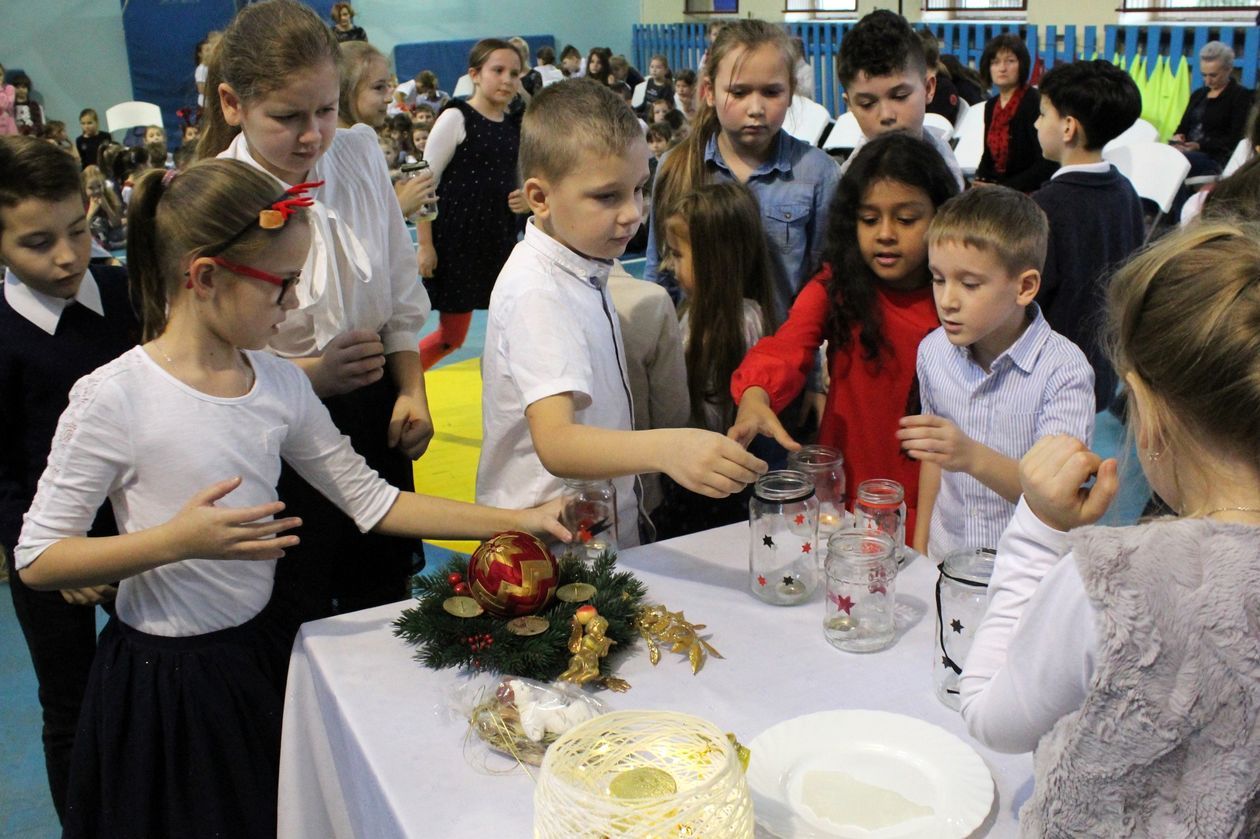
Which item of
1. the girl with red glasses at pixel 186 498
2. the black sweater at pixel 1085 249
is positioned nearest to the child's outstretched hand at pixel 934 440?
the girl with red glasses at pixel 186 498

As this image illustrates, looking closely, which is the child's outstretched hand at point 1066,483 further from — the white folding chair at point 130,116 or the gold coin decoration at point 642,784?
the white folding chair at point 130,116

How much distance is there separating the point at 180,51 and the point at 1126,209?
1238cm

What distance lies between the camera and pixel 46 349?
1.87 m

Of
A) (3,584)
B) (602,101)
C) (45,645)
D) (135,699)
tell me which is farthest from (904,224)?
(3,584)

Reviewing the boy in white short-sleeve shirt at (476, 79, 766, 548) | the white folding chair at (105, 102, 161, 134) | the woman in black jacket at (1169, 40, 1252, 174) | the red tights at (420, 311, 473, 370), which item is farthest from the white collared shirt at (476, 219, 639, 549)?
the white folding chair at (105, 102, 161, 134)

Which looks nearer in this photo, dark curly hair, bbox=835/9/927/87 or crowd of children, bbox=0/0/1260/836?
crowd of children, bbox=0/0/1260/836

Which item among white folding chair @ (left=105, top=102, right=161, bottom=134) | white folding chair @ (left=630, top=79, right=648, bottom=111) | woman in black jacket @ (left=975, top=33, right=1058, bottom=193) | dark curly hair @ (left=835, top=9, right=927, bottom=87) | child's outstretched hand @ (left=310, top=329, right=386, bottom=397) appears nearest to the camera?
child's outstretched hand @ (left=310, top=329, right=386, bottom=397)

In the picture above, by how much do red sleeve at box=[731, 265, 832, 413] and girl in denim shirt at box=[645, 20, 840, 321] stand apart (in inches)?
12.0

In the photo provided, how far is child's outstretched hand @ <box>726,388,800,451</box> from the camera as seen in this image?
1.79 meters

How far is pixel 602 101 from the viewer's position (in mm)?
1750

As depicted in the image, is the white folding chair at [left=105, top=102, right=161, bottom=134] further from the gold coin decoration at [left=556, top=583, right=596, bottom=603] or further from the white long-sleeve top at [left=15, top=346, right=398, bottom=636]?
the gold coin decoration at [left=556, top=583, right=596, bottom=603]

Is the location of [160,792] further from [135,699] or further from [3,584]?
[3,584]

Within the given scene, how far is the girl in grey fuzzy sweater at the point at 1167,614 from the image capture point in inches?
32.1

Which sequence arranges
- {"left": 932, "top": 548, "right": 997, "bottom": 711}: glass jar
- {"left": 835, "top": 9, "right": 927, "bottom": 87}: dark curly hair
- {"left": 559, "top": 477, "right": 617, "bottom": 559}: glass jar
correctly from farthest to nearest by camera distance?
{"left": 835, "top": 9, "right": 927, "bottom": 87}: dark curly hair, {"left": 559, "top": 477, "right": 617, "bottom": 559}: glass jar, {"left": 932, "top": 548, "right": 997, "bottom": 711}: glass jar
